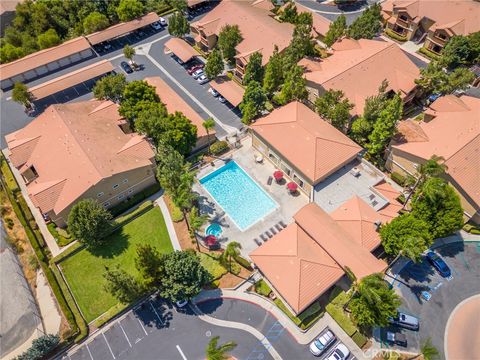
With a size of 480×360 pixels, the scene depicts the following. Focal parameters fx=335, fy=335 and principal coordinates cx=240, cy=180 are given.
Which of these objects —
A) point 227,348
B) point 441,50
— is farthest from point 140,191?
point 441,50

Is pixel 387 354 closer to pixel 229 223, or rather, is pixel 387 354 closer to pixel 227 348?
pixel 227 348

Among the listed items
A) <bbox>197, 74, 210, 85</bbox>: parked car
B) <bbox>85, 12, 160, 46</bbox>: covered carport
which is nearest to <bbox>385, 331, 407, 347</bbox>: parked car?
<bbox>197, 74, 210, 85</bbox>: parked car

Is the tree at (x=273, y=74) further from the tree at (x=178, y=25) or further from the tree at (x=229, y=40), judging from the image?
the tree at (x=178, y=25)

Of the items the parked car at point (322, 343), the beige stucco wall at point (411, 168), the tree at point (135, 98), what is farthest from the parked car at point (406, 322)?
the tree at point (135, 98)

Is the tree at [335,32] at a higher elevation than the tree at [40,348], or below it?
higher

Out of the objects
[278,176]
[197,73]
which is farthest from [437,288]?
[197,73]

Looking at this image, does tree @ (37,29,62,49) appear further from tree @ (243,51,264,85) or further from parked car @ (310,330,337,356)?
parked car @ (310,330,337,356)
